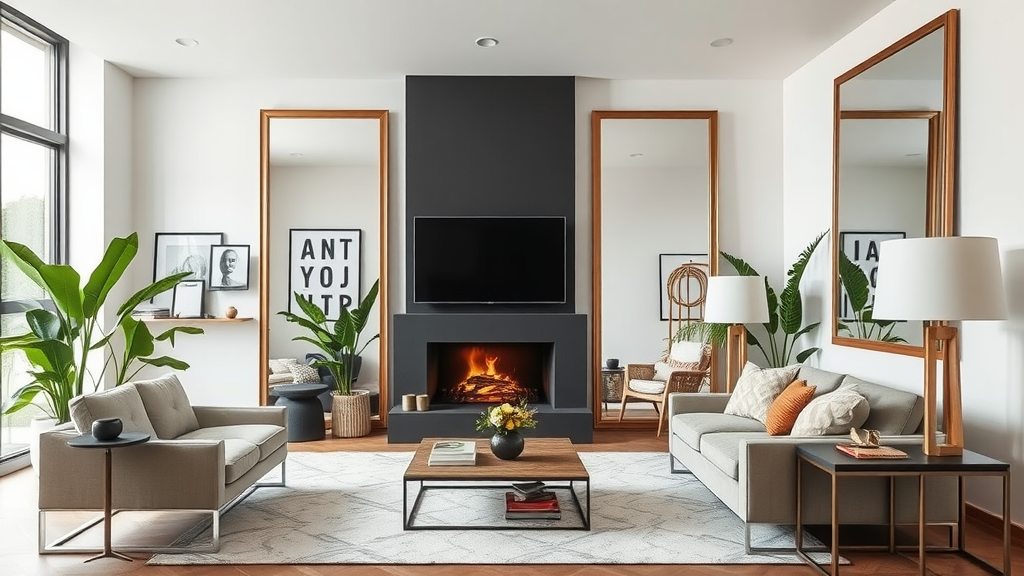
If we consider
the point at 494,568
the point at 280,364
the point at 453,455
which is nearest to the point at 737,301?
the point at 453,455

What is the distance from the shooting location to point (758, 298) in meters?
5.16

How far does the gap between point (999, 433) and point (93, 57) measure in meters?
6.62

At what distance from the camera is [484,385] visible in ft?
21.6

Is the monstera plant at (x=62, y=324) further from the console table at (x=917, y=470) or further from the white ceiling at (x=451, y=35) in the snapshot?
the console table at (x=917, y=470)

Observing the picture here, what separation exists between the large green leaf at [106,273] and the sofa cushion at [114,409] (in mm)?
1081

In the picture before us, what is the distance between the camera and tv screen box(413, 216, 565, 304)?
248 inches

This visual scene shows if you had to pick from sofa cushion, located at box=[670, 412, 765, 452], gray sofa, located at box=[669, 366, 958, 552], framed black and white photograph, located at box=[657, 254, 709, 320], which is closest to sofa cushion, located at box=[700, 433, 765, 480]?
gray sofa, located at box=[669, 366, 958, 552]

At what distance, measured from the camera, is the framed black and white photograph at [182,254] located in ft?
21.0

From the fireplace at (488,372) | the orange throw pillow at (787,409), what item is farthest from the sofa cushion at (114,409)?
the orange throw pillow at (787,409)

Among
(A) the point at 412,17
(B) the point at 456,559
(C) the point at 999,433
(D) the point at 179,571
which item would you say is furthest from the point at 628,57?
(D) the point at 179,571

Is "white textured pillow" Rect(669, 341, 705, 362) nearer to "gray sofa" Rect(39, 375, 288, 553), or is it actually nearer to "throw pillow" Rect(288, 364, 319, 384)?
"throw pillow" Rect(288, 364, 319, 384)

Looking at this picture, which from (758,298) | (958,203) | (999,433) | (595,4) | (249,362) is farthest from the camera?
(249,362)

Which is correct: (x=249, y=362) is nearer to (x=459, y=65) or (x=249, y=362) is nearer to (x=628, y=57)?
(x=459, y=65)

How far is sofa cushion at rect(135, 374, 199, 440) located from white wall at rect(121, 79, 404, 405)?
211cm
